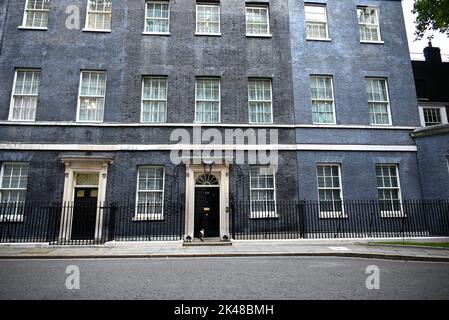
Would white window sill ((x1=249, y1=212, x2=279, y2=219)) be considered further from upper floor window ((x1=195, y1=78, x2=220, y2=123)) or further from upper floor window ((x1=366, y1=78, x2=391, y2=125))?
upper floor window ((x1=366, y1=78, x2=391, y2=125))

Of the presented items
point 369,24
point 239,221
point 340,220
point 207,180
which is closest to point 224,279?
point 239,221

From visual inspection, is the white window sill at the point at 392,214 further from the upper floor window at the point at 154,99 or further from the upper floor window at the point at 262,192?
the upper floor window at the point at 154,99

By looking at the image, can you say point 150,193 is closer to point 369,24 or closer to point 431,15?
point 369,24

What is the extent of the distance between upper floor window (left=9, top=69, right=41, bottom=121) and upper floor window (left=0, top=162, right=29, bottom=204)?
7.54 ft

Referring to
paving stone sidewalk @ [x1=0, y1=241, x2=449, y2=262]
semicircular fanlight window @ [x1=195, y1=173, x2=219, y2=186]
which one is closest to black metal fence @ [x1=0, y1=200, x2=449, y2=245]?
paving stone sidewalk @ [x1=0, y1=241, x2=449, y2=262]

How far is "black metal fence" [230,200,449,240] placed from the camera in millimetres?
13258

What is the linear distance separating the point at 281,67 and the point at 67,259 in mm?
12751

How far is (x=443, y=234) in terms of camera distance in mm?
13523

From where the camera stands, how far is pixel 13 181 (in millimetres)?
13094

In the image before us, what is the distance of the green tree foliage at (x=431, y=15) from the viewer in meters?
14.4

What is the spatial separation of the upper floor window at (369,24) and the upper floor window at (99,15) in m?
13.7

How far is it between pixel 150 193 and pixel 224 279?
26.3 ft

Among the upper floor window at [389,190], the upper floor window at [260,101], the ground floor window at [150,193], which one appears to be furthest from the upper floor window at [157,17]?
the upper floor window at [389,190]
